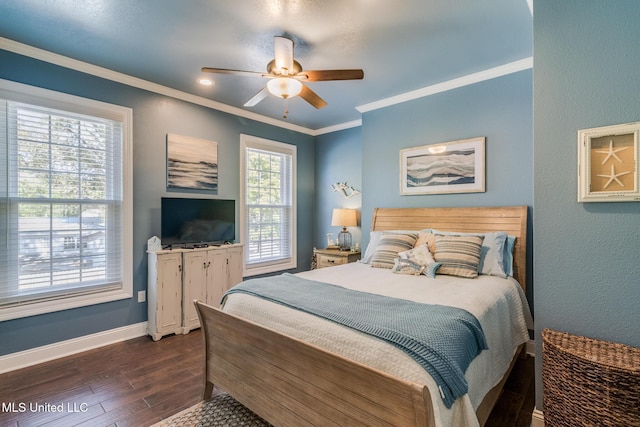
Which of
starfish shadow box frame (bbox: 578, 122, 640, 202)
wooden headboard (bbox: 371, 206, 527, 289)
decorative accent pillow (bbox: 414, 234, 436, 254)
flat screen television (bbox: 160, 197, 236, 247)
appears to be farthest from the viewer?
flat screen television (bbox: 160, 197, 236, 247)

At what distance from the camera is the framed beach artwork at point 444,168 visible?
330 centimetres

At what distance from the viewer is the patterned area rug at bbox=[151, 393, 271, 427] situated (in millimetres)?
1937

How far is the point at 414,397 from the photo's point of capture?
1090mm

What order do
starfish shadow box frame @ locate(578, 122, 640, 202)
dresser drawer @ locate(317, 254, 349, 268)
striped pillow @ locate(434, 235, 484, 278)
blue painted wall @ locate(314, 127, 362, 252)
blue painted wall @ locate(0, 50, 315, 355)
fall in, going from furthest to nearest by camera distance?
blue painted wall @ locate(314, 127, 362, 252) < dresser drawer @ locate(317, 254, 349, 268) < blue painted wall @ locate(0, 50, 315, 355) < striped pillow @ locate(434, 235, 484, 278) < starfish shadow box frame @ locate(578, 122, 640, 202)

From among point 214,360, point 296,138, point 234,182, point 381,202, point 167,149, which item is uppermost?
point 296,138

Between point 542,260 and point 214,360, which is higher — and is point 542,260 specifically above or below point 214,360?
above

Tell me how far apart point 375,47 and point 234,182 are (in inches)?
99.9

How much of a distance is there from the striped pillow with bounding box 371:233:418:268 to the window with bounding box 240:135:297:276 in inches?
81.3

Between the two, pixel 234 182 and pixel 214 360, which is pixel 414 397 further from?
pixel 234 182

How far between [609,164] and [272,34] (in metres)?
2.40

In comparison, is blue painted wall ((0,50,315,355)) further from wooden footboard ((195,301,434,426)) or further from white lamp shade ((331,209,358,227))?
wooden footboard ((195,301,434,426))

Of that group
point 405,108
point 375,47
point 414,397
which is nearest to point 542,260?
point 414,397

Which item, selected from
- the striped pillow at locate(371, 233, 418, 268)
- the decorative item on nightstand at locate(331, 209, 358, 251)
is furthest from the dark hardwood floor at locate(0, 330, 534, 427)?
the decorative item on nightstand at locate(331, 209, 358, 251)

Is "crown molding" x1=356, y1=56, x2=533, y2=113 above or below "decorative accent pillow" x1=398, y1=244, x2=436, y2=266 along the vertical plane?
above
